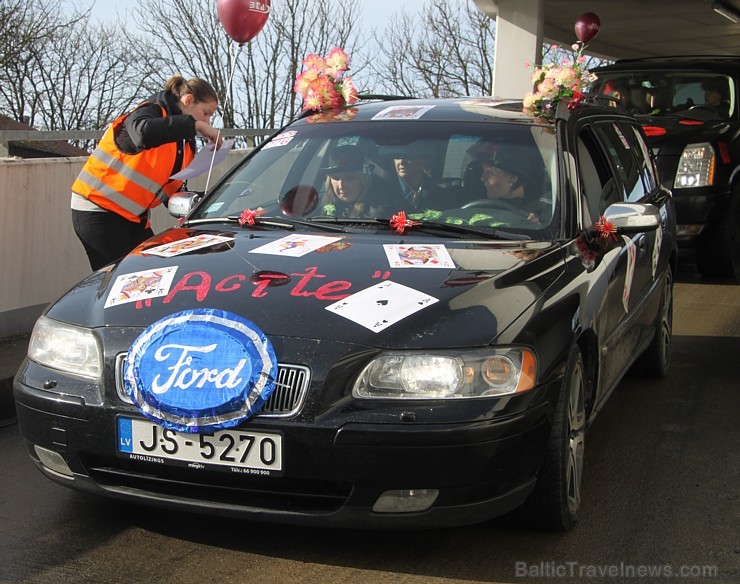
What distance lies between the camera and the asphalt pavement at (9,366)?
18.6 feet

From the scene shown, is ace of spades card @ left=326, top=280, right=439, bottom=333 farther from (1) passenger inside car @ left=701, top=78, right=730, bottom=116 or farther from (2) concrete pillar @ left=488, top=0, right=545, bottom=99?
(2) concrete pillar @ left=488, top=0, right=545, bottom=99

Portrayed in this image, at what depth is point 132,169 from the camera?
602 cm


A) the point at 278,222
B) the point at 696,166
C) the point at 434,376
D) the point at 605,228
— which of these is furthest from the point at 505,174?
the point at 696,166

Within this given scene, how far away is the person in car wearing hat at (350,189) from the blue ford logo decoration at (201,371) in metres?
1.27

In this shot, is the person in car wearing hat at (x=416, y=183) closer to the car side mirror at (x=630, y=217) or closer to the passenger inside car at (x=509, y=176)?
the passenger inside car at (x=509, y=176)

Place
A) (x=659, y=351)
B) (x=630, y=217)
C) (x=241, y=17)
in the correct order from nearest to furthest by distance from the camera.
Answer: (x=630, y=217)
(x=659, y=351)
(x=241, y=17)

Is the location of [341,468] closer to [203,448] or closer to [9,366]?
[203,448]

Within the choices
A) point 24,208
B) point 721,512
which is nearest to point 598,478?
point 721,512

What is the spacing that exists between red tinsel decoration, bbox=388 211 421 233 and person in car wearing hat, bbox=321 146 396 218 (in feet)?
0.36

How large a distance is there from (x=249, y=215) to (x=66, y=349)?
1.24 metres

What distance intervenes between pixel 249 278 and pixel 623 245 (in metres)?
2.02

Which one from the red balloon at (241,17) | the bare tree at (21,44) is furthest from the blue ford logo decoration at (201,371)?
the bare tree at (21,44)

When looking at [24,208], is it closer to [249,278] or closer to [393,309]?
[249,278]

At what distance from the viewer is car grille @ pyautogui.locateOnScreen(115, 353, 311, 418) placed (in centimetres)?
330
